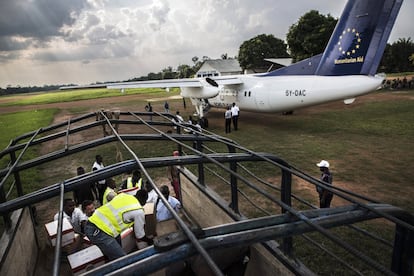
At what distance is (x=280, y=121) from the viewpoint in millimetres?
18719

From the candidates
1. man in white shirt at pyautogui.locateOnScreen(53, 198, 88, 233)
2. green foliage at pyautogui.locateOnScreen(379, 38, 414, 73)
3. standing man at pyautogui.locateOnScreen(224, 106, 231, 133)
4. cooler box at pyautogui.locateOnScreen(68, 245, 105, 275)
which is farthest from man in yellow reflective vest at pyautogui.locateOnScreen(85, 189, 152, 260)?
green foliage at pyautogui.locateOnScreen(379, 38, 414, 73)

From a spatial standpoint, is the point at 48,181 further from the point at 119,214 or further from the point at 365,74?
the point at 365,74

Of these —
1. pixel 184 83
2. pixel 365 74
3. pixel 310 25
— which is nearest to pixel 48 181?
pixel 184 83

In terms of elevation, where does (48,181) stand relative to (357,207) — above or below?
below

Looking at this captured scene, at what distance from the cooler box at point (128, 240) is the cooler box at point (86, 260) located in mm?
431

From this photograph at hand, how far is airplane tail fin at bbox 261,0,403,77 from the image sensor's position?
1161cm

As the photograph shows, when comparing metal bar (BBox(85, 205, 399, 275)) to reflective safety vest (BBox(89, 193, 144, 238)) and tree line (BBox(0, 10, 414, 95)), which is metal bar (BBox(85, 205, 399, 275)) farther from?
tree line (BBox(0, 10, 414, 95))

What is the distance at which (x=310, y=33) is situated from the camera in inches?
1406

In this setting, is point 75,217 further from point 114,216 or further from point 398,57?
point 398,57

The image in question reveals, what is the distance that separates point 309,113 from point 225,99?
7.00m

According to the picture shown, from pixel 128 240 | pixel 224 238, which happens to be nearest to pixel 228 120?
pixel 128 240

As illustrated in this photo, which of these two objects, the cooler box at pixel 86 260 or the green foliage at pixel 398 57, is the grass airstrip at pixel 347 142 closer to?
the cooler box at pixel 86 260

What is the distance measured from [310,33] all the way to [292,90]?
25348mm

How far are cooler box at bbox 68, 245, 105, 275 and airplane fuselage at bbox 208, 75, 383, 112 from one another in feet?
39.9
